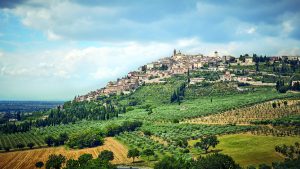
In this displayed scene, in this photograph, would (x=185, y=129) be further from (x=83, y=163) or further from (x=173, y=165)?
(x=173, y=165)

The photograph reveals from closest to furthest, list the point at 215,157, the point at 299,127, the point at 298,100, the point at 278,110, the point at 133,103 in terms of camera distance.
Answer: the point at 215,157 → the point at 299,127 → the point at 278,110 → the point at 298,100 → the point at 133,103

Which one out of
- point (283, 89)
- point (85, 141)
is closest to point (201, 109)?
point (283, 89)

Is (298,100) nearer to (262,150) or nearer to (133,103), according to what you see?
(262,150)

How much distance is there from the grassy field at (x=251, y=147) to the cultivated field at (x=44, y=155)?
24075 mm

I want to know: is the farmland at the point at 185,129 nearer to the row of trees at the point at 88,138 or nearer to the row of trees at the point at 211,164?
the row of trees at the point at 88,138

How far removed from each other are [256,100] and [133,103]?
70.0 metres

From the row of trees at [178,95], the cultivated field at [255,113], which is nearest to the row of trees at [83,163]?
→ the cultivated field at [255,113]

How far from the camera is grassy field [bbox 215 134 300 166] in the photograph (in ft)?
209

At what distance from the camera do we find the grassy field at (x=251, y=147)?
63725mm

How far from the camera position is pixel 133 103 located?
176375 millimetres

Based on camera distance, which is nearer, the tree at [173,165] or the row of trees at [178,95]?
the tree at [173,165]

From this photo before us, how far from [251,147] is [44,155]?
54.3 metres

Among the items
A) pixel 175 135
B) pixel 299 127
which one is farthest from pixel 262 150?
pixel 175 135

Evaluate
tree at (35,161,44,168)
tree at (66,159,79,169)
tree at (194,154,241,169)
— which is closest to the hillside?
tree at (35,161,44,168)
